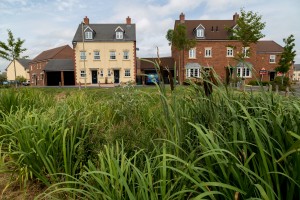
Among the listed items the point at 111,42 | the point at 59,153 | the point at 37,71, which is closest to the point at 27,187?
the point at 59,153

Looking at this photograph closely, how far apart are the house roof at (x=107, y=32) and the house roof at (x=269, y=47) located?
2254cm

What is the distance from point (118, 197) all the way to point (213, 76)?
1165 mm

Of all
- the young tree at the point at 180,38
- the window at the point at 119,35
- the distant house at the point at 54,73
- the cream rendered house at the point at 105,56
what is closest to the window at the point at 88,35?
the cream rendered house at the point at 105,56

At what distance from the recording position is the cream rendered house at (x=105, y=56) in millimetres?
41781

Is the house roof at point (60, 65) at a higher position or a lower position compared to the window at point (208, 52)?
lower

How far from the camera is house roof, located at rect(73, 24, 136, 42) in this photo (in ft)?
137

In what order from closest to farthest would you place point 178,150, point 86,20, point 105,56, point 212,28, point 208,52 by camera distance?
→ point 178,150 < point 208,52 < point 105,56 < point 212,28 < point 86,20

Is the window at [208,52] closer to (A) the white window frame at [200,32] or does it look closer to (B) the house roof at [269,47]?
(A) the white window frame at [200,32]

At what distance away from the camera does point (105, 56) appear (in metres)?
42.3

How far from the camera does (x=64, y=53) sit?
5694 cm

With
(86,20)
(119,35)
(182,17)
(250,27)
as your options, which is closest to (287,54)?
(250,27)

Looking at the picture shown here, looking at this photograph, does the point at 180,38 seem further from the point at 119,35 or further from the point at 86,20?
the point at 86,20

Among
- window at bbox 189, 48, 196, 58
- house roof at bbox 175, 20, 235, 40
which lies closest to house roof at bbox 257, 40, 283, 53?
house roof at bbox 175, 20, 235, 40

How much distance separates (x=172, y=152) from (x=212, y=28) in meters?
43.2
